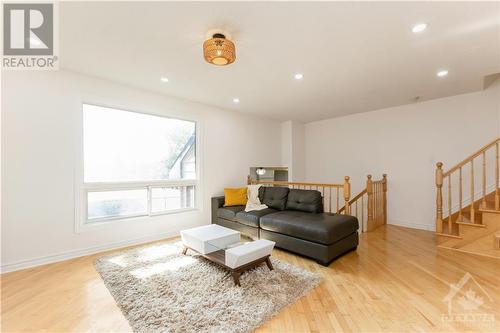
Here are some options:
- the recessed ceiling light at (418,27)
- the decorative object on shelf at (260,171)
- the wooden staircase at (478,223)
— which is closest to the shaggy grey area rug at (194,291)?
the wooden staircase at (478,223)

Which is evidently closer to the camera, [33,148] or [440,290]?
[440,290]

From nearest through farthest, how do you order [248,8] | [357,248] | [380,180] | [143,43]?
[248,8] → [143,43] → [357,248] → [380,180]

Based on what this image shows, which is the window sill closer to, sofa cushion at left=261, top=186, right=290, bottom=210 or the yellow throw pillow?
the yellow throw pillow

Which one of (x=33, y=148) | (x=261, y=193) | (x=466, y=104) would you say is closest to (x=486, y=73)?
(x=466, y=104)

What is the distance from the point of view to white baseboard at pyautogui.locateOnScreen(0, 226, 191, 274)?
2.61 m

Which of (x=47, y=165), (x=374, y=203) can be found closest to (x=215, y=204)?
(x=47, y=165)

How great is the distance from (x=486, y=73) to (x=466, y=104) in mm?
1096

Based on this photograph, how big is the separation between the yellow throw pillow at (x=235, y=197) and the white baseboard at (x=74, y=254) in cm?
119

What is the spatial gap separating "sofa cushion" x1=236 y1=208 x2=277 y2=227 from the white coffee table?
626 mm

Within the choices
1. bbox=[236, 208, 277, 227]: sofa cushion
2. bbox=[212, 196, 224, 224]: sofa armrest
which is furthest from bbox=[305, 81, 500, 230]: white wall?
bbox=[212, 196, 224, 224]: sofa armrest

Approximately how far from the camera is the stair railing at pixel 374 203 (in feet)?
14.2

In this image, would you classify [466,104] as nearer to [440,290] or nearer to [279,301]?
[440,290]

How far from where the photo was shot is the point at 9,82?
2.61 m

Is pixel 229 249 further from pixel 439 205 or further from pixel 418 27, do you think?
pixel 439 205
